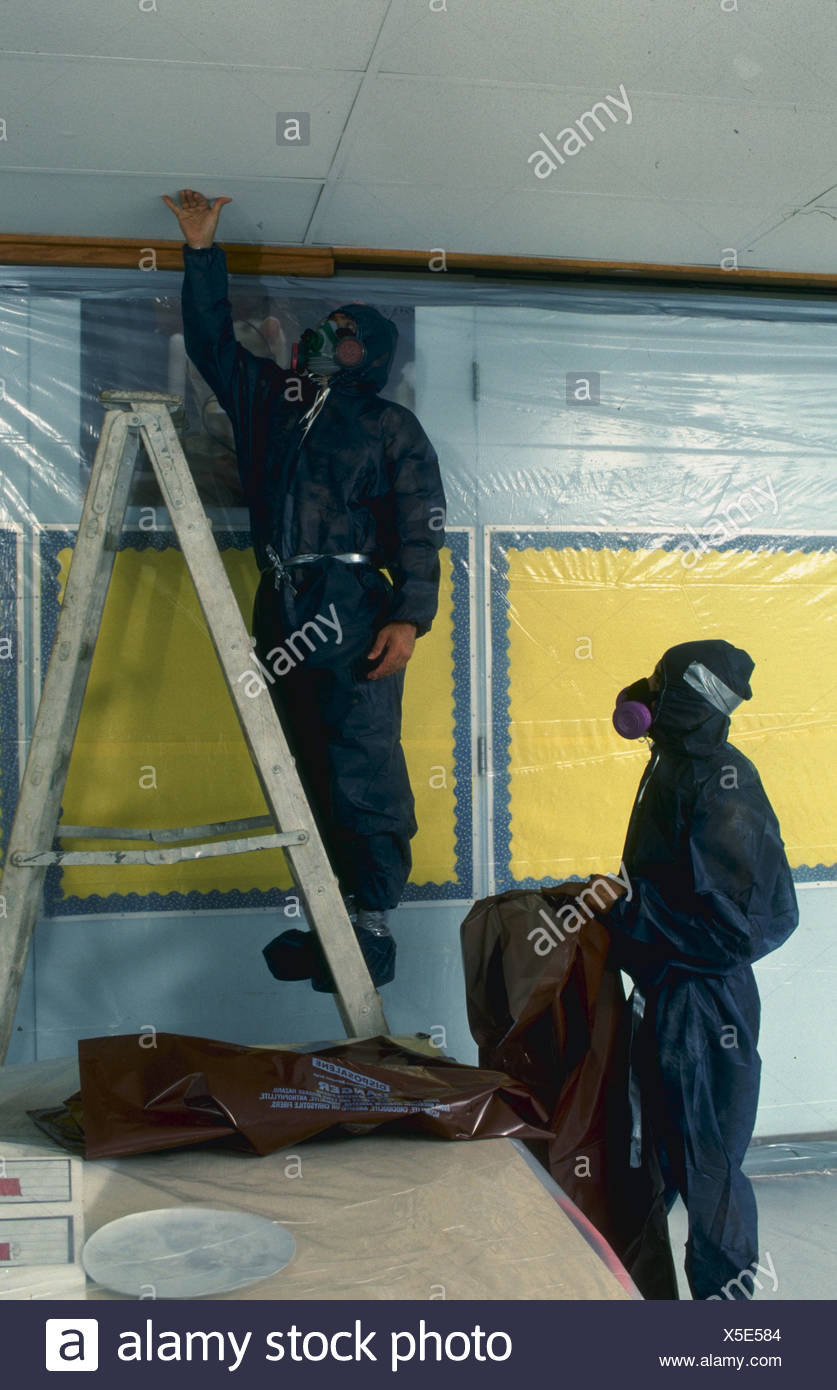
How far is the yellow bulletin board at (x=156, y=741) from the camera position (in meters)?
2.34

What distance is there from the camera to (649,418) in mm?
2650

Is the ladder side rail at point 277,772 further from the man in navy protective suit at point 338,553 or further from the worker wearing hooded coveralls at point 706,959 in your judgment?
the worker wearing hooded coveralls at point 706,959

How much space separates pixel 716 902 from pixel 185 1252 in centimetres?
106

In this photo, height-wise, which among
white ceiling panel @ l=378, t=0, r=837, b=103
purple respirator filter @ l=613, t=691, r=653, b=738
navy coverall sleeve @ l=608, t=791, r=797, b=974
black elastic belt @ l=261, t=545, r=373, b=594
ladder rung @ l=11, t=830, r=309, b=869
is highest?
white ceiling panel @ l=378, t=0, r=837, b=103

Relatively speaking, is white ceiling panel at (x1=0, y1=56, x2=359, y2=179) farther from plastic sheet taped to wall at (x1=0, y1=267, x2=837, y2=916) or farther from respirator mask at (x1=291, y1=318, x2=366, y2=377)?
plastic sheet taped to wall at (x1=0, y1=267, x2=837, y2=916)

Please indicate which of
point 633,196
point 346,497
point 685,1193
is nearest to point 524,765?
point 346,497

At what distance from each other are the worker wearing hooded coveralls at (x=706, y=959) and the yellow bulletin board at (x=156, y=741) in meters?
0.91

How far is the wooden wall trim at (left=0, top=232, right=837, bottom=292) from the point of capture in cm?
233

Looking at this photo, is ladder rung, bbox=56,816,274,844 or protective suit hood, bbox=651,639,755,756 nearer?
ladder rung, bbox=56,816,274,844

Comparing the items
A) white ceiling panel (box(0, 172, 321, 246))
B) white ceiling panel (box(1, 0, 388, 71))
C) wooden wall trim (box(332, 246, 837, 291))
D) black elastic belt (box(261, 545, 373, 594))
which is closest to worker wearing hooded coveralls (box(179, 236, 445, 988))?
black elastic belt (box(261, 545, 373, 594))
